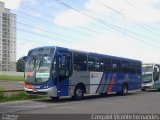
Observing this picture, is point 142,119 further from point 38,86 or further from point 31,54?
point 31,54

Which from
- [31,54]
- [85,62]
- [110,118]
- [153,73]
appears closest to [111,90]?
[85,62]

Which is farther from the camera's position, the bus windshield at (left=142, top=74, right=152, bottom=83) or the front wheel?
the bus windshield at (left=142, top=74, right=152, bottom=83)

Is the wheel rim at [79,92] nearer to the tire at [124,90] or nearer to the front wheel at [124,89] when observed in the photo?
the tire at [124,90]

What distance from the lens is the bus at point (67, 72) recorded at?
20281mm

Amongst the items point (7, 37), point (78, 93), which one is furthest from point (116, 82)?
point (7, 37)

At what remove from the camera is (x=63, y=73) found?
2097 centimetres

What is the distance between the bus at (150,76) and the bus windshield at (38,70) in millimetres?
18536

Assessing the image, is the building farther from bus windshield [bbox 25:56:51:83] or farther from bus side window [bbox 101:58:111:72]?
bus windshield [bbox 25:56:51:83]

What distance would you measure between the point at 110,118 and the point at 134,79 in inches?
732

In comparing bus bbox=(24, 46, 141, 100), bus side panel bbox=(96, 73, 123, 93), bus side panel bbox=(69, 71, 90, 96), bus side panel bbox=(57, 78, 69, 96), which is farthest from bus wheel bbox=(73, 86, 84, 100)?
bus side panel bbox=(96, 73, 123, 93)

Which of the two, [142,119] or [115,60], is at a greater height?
[115,60]

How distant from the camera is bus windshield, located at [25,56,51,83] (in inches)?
798

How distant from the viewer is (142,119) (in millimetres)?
12359

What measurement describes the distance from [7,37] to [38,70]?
184 ft
